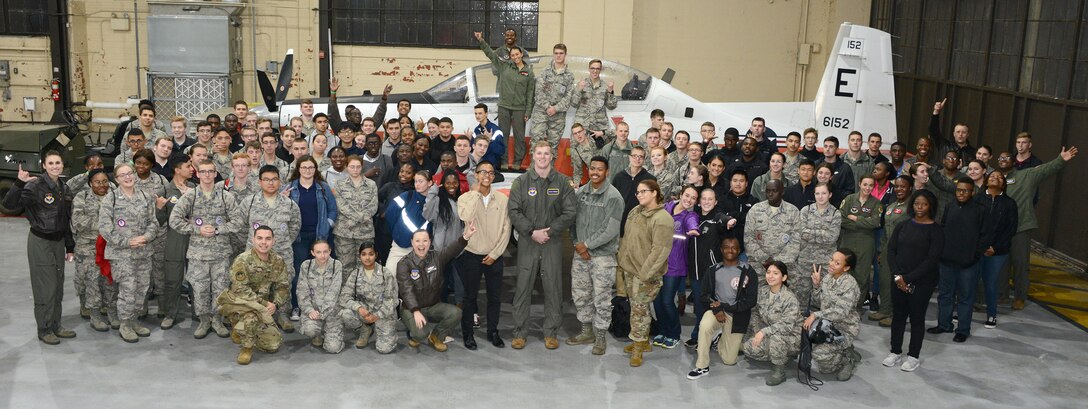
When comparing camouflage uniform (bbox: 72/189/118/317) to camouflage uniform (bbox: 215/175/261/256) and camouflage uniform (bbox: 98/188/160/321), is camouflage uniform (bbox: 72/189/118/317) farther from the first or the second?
camouflage uniform (bbox: 215/175/261/256)

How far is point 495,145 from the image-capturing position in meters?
10.8

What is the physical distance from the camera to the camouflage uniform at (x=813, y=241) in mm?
8578

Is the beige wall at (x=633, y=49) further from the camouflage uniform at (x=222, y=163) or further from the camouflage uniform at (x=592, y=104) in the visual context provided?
the camouflage uniform at (x=222, y=163)

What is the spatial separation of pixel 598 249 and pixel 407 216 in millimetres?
1781

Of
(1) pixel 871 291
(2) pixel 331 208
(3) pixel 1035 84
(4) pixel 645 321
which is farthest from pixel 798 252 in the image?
(3) pixel 1035 84

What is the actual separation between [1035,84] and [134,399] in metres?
12.6

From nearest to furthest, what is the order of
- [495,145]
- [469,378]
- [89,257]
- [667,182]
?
[469,378] < [89,257] < [667,182] < [495,145]

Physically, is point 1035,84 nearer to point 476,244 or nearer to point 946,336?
point 946,336

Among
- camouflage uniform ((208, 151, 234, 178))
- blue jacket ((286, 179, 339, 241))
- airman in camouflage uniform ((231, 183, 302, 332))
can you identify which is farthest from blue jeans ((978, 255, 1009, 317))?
camouflage uniform ((208, 151, 234, 178))

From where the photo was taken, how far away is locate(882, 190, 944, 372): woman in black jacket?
7.82 metres

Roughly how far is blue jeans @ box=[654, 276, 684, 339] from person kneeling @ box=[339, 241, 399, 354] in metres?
2.40

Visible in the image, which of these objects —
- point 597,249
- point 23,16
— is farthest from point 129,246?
point 23,16

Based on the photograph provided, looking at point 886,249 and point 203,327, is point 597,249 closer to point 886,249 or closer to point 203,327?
point 886,249

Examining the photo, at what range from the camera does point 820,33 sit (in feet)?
65.3
